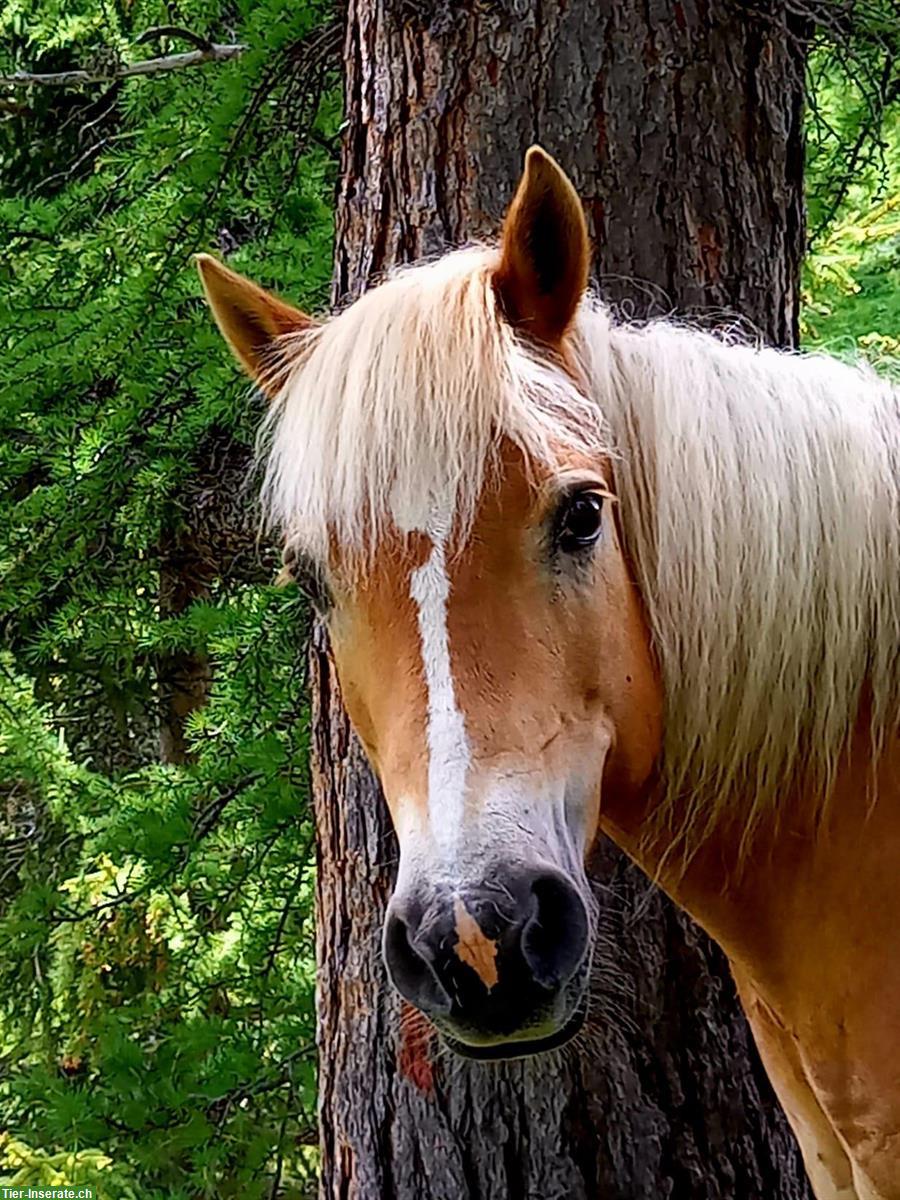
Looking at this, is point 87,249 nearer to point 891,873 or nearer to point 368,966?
point 368,966

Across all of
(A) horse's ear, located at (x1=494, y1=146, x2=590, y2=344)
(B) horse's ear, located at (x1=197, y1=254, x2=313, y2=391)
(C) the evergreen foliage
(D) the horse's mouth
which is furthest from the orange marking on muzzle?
(C) the evergreen foliage

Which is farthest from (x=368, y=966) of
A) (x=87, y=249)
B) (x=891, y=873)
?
(x=87, y=249)

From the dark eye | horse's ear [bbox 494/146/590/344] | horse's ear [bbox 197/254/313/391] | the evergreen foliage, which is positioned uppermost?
horse's ear [bbox 494/146/590/344]

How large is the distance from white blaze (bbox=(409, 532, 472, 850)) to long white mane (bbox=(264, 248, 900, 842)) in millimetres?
204

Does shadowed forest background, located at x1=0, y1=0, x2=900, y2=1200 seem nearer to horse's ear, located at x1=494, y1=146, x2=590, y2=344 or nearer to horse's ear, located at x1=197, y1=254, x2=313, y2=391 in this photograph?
horse's ear, located at x1=197, y1=254, x2=313, y2=391

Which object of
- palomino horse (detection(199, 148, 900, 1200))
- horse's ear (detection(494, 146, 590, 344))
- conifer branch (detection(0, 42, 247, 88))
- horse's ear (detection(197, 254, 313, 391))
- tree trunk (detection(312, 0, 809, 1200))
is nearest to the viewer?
palomino horse (detection(199, 148, 900, 1200))

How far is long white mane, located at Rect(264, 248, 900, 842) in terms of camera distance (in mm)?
1561

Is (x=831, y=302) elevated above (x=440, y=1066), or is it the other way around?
(x=831, y=302)

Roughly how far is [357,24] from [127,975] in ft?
9.52

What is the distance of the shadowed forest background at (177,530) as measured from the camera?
2.66 metres

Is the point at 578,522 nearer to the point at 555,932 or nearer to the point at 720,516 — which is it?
the point at 720,516

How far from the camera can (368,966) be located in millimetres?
2250

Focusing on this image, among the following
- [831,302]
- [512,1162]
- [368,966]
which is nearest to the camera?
[512,1162]

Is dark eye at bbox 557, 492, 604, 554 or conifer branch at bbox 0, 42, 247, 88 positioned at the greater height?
conifer branch at bbox 0, 42, 247, 88
